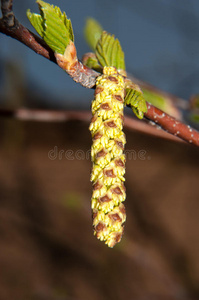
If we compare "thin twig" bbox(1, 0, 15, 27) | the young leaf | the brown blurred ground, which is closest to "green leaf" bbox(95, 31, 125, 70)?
the young leaf

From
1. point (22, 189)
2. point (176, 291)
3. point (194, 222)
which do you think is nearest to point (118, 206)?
point (176, 291)

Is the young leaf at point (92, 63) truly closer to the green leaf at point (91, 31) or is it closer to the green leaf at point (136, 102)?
the green leaf at point (136, 102)

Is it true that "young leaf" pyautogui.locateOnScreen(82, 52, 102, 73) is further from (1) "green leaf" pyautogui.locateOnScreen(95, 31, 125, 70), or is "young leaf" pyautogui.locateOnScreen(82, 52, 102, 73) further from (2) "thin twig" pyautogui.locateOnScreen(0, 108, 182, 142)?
(2) "thin twig" pyautogui.locateOnScreen(0, 108, 182, 142)

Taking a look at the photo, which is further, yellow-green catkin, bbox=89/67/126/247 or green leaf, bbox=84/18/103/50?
green leaf, bbox=84/18/103/50

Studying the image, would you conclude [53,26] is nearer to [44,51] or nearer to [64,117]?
[44,51]

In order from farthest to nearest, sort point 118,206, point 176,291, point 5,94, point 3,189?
point 5,94 < point 3,189 < point 176,291 < point 118,206

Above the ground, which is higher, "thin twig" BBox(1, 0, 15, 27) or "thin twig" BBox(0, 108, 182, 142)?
"thin twig" BBox(0, 108, 182, 142)

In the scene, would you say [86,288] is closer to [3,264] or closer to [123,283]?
[123,283]

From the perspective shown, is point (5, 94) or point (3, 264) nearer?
point (3, 264)
